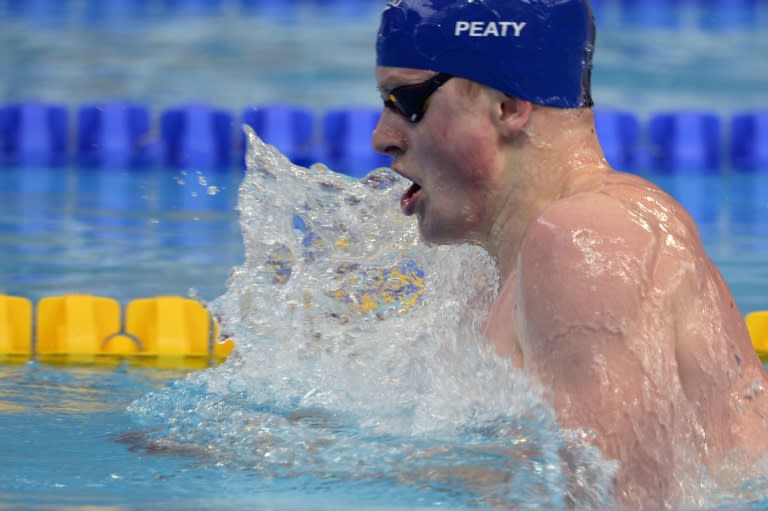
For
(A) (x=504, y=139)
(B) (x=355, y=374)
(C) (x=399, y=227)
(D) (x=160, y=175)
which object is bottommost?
(D) (x=160, y=175)

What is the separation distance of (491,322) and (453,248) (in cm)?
55

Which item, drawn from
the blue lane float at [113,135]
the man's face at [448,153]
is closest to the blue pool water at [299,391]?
the man's face at [448,153]

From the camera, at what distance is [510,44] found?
6.63ft

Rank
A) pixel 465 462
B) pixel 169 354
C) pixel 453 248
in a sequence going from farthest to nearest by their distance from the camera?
1. pixel 169 354
2. pixel 453 248
3. pixel 465 462

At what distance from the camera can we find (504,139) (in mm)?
2002

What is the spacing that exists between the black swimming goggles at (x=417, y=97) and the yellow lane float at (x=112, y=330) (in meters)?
2.17

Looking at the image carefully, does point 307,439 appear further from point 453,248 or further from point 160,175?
point 160,175

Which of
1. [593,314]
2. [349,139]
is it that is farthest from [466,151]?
[349,139]

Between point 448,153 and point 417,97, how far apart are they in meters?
0.11

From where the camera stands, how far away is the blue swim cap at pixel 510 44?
2.01 m

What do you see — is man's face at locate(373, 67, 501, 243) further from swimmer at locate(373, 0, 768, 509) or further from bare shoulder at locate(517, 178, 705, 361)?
bare shoulder at locate(517, 178, 705, 361)

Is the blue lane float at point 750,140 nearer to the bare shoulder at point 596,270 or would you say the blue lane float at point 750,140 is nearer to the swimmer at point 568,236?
the swimmer at point 568,236

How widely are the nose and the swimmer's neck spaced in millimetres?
182

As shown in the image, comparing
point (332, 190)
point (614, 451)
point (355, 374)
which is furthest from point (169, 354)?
point (614, 451)
